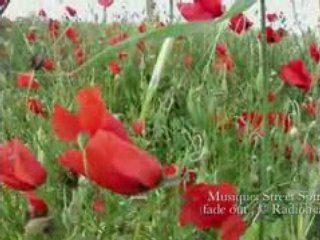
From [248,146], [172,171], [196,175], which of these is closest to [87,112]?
[172,171]

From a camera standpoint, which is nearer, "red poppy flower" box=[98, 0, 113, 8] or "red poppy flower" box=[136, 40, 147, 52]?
"red poppy flower" box=[98, 0, 113, 8]

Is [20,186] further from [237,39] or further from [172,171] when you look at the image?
[237,39]

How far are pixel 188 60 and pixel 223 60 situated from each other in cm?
4

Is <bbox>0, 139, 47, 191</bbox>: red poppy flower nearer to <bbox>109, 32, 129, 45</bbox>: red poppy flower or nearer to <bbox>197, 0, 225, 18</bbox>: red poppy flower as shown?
<bbox>197, 0, 225, 18</bbox>: red poppy flower

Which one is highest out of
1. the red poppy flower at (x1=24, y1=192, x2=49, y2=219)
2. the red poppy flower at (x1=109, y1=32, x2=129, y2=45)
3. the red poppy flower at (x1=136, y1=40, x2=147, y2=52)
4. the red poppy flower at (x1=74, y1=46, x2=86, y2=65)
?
the red poppy flower at (x1=109, y1=32, x2=129, y2=45)

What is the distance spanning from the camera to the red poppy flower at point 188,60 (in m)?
0.92

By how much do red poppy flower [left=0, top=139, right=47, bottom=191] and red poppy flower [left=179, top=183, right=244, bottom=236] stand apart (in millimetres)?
80

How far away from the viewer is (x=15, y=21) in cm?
94

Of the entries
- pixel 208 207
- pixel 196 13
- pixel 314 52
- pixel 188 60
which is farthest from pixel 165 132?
pixel 208 207

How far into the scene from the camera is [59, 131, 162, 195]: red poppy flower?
1.07 ft

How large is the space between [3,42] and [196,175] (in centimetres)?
50

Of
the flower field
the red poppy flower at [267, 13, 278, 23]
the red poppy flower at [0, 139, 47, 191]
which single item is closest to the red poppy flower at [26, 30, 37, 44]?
the flower field

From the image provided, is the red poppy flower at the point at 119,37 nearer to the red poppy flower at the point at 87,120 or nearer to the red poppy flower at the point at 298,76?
the red poppy flower at the point at 298,76

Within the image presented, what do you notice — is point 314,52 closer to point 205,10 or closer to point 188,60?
point 188,60
